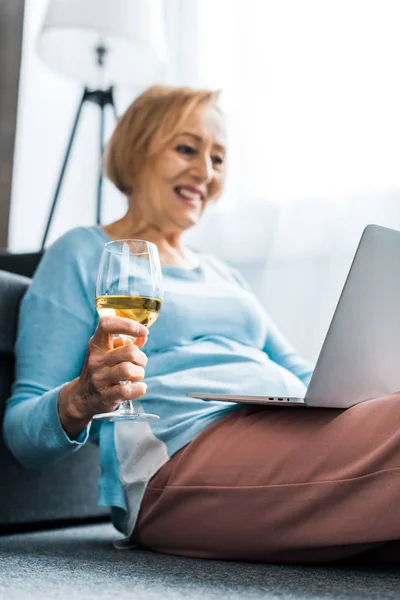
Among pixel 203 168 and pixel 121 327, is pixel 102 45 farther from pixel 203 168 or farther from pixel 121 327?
pixel 121 327

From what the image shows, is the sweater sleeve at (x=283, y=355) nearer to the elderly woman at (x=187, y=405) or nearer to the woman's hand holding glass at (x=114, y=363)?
the elderly woman at (x=187, y=405)

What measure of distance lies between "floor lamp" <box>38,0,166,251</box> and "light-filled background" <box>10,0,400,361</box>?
18cm

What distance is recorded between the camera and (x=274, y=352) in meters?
1.49

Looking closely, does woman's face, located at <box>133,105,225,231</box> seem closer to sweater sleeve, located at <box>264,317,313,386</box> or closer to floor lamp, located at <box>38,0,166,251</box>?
sweater sleeve, located at <box>264,317,313,386</box>

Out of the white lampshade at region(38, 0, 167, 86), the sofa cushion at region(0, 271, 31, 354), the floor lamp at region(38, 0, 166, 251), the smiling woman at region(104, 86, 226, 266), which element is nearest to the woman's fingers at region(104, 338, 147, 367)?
the sofa cushion at region(0, 271, 31, 354)

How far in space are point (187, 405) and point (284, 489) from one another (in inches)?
9.4

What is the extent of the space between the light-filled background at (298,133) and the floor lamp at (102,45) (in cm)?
18

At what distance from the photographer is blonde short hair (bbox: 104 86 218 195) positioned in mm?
1487

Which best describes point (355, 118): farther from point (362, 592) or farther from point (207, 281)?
point (362, 592)

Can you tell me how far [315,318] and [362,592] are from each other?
1.28 metres

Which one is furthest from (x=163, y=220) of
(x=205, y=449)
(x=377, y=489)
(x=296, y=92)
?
(x=296, y=92)

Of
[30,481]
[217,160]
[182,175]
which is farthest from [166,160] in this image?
[30,481]

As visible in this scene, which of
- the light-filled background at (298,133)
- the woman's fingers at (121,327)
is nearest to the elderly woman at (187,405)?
the woman's fingers at (121,327)

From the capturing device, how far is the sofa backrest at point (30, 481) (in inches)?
51.7
